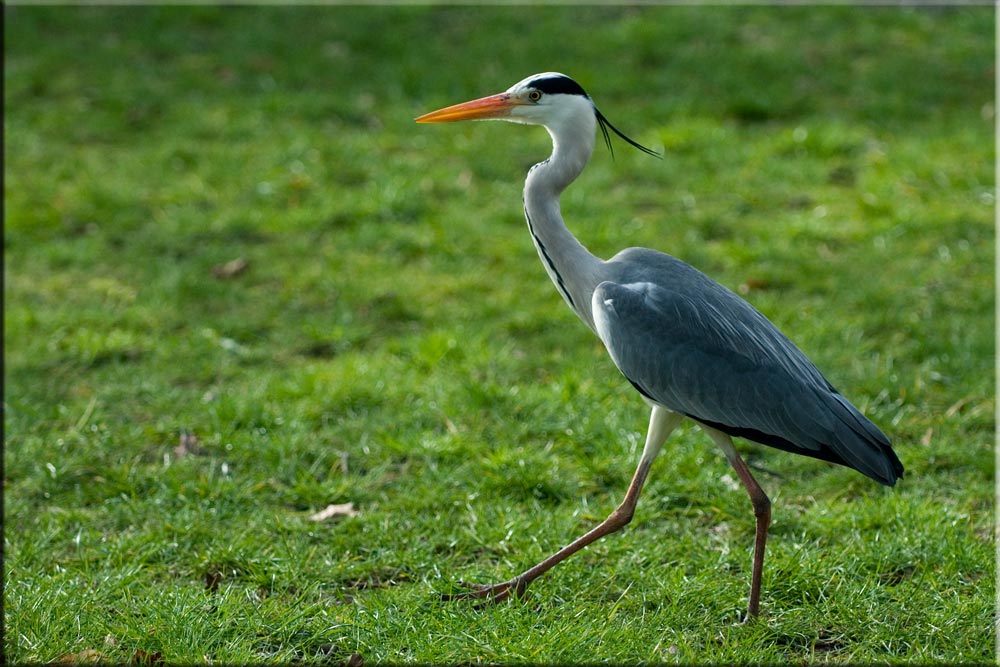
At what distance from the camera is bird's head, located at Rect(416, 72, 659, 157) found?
13.8 feet

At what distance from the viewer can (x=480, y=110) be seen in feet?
14.3

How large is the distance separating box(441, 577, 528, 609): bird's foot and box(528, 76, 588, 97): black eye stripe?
1.81 m

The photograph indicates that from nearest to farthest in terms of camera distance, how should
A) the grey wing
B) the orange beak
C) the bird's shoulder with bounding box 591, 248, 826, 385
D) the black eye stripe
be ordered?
the grey wing, the bird's shoulder with bounding box 591, 248, 826, 385, the black eye stripe, the orange beak

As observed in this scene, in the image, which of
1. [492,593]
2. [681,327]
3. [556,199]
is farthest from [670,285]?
[492,593]

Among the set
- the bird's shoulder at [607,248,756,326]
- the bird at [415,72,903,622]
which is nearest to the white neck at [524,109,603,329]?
the bird at [415,72,903,622]

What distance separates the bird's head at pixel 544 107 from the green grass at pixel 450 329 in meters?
1.57

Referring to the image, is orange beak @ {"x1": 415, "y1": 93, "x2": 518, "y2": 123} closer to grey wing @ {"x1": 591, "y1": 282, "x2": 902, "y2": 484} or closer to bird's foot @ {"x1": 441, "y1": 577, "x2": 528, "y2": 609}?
grey wing @ {"x1": 591, "y1": 282, "x2": 902, "y2": 484}

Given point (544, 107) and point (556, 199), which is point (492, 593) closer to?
point (556, 199)

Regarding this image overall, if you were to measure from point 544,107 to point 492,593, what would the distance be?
1820mm

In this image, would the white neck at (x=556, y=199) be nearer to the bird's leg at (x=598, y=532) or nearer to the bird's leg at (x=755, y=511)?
the bird's leg at (x=598, y=532)

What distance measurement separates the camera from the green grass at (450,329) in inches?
161

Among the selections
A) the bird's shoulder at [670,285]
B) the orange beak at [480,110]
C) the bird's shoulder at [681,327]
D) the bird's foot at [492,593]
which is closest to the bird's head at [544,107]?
the orange beak at [480,110]

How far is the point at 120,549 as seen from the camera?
446cm

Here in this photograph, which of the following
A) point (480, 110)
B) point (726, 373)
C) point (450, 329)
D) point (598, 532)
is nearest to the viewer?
point (726, 373)
